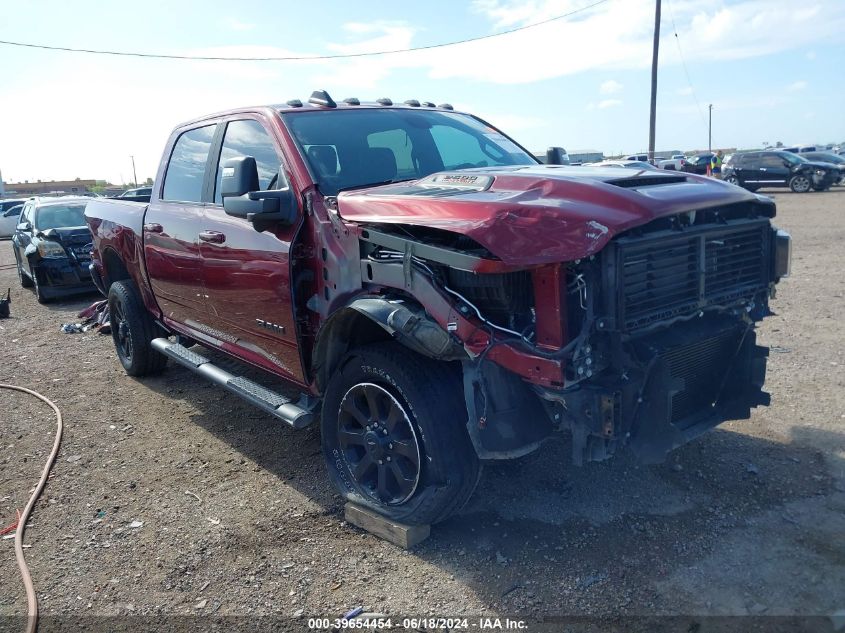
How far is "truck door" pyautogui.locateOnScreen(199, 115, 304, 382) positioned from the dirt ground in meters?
0.81

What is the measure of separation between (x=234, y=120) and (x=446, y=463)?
2781mm

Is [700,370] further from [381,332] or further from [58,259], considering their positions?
[58,259]

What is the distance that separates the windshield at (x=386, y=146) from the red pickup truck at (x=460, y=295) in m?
0.01

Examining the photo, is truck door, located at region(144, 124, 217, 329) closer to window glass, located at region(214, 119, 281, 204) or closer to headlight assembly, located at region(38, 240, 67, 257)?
window glass, located at region(214, 119, 281, 204)

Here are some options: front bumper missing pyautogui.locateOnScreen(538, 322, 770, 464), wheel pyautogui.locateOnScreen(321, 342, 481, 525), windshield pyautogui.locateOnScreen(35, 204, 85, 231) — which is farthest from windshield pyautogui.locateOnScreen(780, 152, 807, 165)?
wheel pyautogui.locateOnScreen(321, 342, 481, 525)

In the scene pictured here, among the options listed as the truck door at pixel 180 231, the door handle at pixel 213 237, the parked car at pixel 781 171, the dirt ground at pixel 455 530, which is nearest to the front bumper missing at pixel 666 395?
the dirt ground at pixel 455 530

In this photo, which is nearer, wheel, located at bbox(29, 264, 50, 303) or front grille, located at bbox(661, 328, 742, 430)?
front grille, located at bbox(661, 328, 742, 430)

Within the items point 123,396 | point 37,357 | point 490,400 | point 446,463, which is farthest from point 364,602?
point 37,357

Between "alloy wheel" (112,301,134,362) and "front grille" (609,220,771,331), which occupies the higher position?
"front grille" (609,220,771,331)

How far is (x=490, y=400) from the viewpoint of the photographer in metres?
2.99

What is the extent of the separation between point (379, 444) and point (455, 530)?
1.95ft

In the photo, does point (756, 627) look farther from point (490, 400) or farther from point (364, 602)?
point (364, 602)

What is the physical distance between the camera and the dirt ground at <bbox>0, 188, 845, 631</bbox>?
2982 mm

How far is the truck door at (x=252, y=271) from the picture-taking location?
12.9 ft
